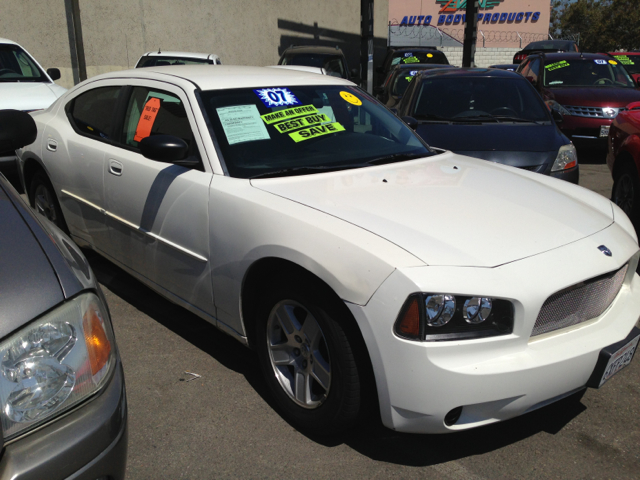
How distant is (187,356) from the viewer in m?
3.51

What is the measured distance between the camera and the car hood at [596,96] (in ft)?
31.1

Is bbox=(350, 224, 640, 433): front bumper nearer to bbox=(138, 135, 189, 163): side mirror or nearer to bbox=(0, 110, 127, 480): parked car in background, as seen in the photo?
bbox=(0, 110, 127, 480): parked car in background

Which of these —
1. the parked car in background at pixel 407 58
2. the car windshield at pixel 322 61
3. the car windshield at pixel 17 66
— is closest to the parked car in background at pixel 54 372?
the car windshield at pixel 17 66

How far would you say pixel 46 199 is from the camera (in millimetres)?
4848

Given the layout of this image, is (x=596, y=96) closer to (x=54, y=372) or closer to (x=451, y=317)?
(x=451, y=317)

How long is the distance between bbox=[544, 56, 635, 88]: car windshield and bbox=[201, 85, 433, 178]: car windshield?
25.4ft

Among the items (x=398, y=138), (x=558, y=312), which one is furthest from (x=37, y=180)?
(x=558, y=312)

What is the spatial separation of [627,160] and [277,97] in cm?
364

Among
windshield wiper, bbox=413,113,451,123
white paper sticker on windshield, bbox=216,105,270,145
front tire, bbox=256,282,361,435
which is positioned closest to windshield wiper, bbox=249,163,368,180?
white paper sticker on windshield, bbox=216,105,270,145

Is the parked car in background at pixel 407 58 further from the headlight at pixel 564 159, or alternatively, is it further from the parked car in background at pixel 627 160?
the headlight at pixel 564 159

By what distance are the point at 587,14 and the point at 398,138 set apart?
5656cm

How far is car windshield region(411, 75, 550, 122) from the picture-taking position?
21.3 ft

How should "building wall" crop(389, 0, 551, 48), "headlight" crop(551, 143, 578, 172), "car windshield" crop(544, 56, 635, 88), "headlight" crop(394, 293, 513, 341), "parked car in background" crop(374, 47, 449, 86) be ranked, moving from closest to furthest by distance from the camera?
"headlight" crop(394, 293, 513, 341) < "headlight" crop(551, 143, 578, 172) < "car windshield" crop(544, 56, 635, 88) < "parked car in background" crop(374, 47, 449, 86) < "building wall" crop(389, 0, 551, 48)

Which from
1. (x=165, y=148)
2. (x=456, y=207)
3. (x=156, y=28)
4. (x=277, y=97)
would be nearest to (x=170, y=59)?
(x=156, y=28)
